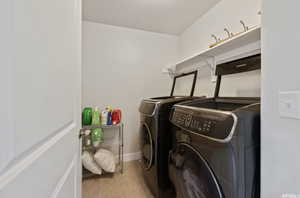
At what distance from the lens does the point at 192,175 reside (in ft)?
A: 2.70

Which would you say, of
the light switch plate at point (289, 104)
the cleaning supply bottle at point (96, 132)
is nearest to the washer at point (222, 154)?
the light switch plate at point (289, 104)

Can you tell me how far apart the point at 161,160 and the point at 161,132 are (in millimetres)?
266

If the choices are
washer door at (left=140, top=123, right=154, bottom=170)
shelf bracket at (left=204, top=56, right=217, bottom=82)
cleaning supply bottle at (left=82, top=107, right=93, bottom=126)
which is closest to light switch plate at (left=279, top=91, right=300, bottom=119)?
washer door at (left=140, top=123, right=154, bottom=170)

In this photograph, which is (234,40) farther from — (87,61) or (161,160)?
(87,61)

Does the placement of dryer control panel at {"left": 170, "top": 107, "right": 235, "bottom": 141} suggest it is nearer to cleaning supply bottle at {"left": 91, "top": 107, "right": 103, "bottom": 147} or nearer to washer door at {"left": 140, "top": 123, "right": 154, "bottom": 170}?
washer door at {"left": 140, "top": 123, "right": 154, "bottom": 170}

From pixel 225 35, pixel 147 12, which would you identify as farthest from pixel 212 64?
pixel 147 12

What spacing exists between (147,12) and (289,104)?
2.02 m

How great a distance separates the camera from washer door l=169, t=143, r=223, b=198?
72 cm

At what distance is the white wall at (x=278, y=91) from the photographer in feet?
→ 1.77

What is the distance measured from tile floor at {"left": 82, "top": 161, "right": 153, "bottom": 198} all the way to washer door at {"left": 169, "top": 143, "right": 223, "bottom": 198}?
83 cm

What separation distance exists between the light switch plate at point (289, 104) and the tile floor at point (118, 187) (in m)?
1.50

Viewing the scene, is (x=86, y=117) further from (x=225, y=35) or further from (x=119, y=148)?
(x=225, y=35)

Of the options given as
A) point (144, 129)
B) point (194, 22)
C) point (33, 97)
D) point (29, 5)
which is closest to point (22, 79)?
point (33, 97)

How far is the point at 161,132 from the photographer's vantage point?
135 cm
